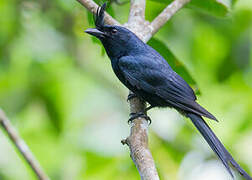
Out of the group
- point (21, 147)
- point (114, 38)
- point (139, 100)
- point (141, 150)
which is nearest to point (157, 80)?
point (139, 100)

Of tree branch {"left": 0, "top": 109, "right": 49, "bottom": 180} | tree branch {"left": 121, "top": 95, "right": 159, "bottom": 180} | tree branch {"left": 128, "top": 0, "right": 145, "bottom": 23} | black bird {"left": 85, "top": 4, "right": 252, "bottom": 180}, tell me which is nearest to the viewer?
tree branch {"left": 121, "top": 95, "right": 159, "bottom": 180}

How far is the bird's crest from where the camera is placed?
4520mm

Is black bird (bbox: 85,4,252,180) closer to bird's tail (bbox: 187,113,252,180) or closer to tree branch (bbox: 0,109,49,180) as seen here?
bird's tail (bbox: 187,113,252,180)

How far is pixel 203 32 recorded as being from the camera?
20.2 feet

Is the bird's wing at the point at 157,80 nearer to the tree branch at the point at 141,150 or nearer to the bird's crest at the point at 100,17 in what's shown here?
the bird's crest at the point at 100,17

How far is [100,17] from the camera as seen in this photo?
469cm

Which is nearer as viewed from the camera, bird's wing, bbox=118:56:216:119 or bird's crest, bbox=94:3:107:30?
bird's crest, bbox=94:3:107:30

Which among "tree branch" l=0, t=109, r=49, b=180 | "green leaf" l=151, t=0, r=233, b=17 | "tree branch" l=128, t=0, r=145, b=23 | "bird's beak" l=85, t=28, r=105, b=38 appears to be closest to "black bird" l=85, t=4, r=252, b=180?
"bird's beak" l=85, t=28, r=105, b=38

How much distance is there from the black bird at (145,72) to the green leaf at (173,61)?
41 mm

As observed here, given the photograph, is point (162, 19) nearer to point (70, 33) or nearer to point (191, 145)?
point (191, 145)

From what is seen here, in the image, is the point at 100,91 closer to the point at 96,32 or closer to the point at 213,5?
the point at 96,32

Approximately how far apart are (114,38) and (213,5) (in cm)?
100

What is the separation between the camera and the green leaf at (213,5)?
16.0 feet

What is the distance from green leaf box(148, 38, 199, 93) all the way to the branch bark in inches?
4.1
